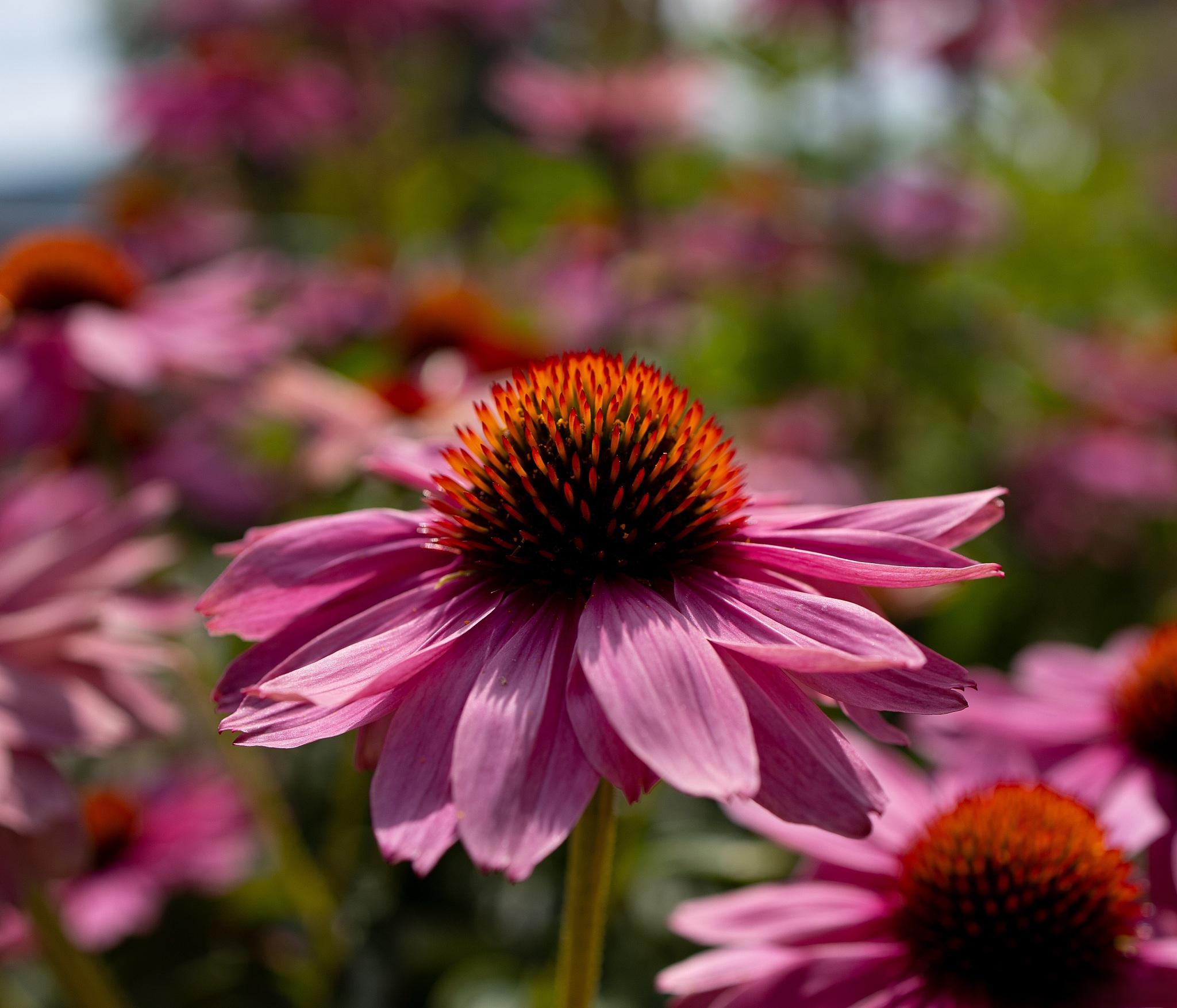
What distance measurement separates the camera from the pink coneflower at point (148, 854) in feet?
3.59

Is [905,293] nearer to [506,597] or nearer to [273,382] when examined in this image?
[273,382]

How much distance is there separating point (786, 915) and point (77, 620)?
471mm

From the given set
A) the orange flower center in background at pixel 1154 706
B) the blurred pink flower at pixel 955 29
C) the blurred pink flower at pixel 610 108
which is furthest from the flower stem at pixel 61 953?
the blurred pink flower at pixel 955 29

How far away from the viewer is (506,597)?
1.80 feet

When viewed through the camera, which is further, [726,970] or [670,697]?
[726,970]

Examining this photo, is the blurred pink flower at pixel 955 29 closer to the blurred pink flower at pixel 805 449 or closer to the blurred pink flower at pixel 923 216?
the blurred pink flower at pixel 923 216

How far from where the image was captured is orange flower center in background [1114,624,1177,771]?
2.29ft

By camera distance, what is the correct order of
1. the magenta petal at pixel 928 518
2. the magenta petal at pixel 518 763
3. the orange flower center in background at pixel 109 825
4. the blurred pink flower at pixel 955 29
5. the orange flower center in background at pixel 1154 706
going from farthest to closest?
the blurred pink flower at pixel 955 29 < the orange flower center in background at pixel 109 825 < the orange flower center in background at pixel 1154 706 < the magenta petal at pixel 928 518 < the magenta petal at pixel 518 763

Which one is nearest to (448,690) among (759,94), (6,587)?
(6,587)

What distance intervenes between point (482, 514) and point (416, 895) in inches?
32.6

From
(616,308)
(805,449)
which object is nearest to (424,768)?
(616,308)

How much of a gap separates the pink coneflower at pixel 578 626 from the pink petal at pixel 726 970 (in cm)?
15

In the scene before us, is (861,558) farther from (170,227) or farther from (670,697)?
(170,227)

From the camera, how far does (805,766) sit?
460 mm
